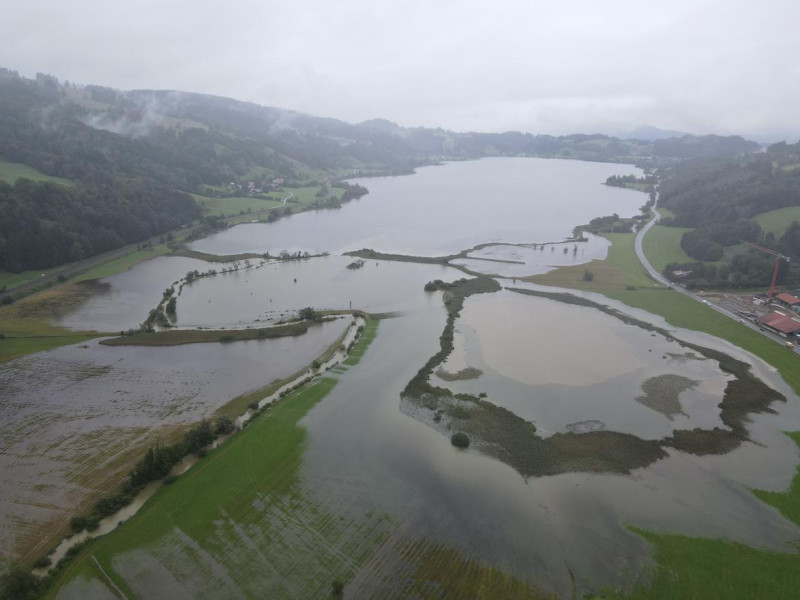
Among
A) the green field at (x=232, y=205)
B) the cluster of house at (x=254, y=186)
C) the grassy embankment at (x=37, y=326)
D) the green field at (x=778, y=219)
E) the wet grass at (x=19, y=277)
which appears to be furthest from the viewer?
the cluster of house at (x=254, y=186)

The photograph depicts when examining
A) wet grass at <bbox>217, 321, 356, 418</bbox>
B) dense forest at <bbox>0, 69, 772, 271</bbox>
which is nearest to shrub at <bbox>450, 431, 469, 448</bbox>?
wet grass at <bbox>217, 321, 356, 418</bbox>

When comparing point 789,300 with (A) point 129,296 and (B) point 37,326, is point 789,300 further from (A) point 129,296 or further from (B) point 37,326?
(B) point 37,326

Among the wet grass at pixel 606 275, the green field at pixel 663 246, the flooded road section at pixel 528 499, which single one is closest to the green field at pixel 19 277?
the flooded road section at pixel 528 499

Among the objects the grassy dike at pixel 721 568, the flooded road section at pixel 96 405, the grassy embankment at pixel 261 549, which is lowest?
the grassy dike at pixel 721 568

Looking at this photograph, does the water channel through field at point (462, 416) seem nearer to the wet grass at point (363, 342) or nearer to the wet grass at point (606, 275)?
the wet grass at point (363, 342)

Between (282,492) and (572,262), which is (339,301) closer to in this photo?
(282,492)

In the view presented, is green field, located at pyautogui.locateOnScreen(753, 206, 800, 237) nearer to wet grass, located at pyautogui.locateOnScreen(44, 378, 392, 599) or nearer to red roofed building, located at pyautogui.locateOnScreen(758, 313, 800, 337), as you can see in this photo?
red roofed building, located at pyautogui.locateOnScreen(758, 313, 800, 337)

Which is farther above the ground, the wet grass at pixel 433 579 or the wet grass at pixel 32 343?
the wet grass at pixel 32 343
